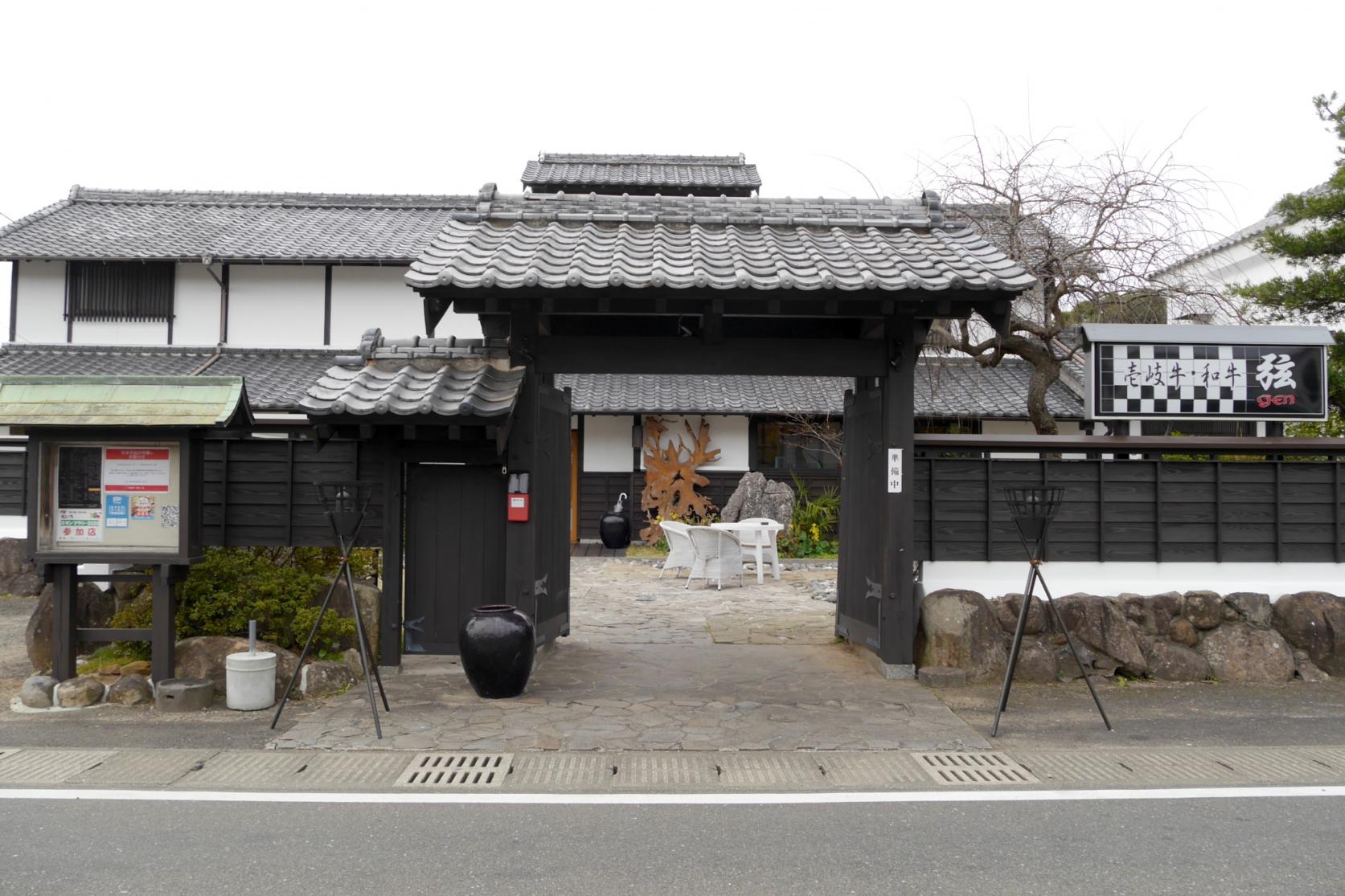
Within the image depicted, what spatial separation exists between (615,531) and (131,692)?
1335cm

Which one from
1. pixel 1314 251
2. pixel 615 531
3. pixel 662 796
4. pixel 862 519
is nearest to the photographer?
pixel 662 796

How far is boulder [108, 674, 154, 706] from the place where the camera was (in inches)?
315

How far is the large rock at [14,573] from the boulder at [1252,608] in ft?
49.9

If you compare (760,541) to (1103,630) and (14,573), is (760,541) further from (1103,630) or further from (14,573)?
(14,573)

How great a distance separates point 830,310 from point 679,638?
182 inches

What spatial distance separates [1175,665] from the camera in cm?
912

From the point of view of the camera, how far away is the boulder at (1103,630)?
909 centimetres

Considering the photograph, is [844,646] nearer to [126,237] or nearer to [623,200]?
[623,200]

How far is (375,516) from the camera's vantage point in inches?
359

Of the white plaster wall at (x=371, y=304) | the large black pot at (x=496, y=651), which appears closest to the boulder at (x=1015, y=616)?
the large black pot at (x=496, y=651)

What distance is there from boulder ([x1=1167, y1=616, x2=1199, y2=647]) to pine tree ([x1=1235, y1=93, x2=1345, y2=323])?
582cm

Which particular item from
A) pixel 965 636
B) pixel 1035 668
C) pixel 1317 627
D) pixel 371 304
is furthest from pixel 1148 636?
pixel 371 304

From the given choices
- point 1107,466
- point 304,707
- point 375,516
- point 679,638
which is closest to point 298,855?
point 304,707

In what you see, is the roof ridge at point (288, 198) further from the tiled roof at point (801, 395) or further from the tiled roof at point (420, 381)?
the tiled roof at point (420, 381)
